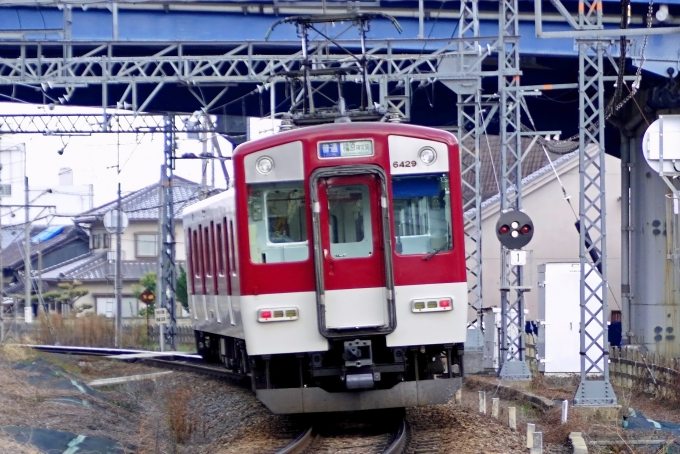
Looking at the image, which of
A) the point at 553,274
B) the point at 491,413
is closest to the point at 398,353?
the point at 491,413

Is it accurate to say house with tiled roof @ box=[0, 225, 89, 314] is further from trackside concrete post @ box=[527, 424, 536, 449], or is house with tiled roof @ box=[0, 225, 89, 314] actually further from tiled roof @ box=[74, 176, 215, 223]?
trackside concrete post @ box=[527, 424, 536, 449]

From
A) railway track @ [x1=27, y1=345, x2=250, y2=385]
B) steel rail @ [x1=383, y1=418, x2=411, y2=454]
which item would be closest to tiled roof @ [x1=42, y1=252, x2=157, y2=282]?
railway track @ [x1=27, y1=345, x2=250, y2=385]

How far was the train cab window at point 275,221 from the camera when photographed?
10.7 metres

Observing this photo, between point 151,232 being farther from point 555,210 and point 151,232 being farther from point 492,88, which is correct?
point 492,88

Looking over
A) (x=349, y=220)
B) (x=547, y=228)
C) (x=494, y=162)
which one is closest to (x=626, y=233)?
(x=547, y=228)

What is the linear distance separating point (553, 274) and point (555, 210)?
2415cm

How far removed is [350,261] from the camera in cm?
1052

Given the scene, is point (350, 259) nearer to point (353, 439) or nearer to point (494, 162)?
point (353, 439)

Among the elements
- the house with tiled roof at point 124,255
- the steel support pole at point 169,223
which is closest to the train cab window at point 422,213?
the steel support pole at point 169,223

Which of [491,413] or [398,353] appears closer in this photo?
[398,353]

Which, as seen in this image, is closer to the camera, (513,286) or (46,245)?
(513,286)

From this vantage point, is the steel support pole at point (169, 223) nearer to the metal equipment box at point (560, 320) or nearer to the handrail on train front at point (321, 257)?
the metal equipment box at point (560, 320)

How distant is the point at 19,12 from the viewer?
72.8 ft

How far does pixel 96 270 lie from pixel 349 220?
44.1 meters
